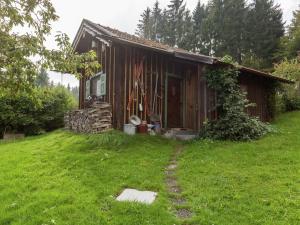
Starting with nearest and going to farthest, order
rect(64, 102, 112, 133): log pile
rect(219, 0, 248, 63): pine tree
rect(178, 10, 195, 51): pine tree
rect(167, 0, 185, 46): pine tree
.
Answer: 1. rect(64, 102, 112, 133): log pile
2. rect(219, 0, 248, 63): pine tree
3. rect(178, 10, 195, 51): pine tree
4. rect(167, 0, 185, 46): pine tree

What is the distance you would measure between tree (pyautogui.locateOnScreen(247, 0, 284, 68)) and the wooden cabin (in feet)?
65.1

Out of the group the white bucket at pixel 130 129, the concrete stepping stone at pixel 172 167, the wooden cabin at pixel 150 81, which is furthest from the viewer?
the wooden cabin at pixel 150 81

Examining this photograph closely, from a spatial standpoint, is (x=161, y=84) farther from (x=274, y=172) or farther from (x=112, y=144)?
(x=274, y=172)

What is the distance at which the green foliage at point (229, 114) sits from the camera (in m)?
10.6

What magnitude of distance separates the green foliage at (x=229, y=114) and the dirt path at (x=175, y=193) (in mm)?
2706

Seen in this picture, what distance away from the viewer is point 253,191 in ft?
19.7

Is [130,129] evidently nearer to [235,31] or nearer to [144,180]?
[144,180]

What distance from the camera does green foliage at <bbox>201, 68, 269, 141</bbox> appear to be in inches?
419

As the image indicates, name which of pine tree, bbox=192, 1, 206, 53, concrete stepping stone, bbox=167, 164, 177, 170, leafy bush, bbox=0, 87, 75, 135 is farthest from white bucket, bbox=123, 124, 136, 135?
pine tree, bbox=192, 1, 206, 53

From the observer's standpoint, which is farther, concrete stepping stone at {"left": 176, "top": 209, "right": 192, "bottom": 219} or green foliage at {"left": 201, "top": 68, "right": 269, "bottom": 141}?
green foliage at {"left": 201, "top": 68, "right": 269, "bottom": 141}

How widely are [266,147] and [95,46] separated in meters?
8.48

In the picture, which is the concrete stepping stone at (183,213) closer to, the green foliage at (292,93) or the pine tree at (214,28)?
the green foliage at (292,93)

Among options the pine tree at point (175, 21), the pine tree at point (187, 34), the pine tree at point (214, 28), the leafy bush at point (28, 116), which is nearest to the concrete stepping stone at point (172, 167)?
the leafy bush at point (28, 116)

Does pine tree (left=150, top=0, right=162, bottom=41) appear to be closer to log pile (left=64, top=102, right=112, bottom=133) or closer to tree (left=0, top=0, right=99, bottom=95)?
log pile (left=64, top=102, right=112, bottom=133)
